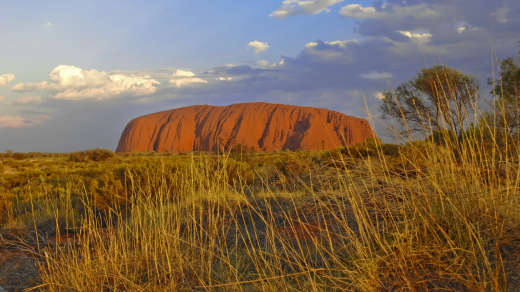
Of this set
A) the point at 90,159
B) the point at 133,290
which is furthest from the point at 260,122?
the point at 133,290

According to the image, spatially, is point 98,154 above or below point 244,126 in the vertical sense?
below

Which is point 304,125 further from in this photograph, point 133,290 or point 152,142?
point 133,290

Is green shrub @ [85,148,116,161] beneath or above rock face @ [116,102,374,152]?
beneath

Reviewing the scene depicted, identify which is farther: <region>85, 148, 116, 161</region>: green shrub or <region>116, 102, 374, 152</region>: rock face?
<region>116, 102, 374, 152</region>: rock face

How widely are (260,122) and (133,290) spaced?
54.1 metres

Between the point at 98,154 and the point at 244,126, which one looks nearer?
the point at 98,154

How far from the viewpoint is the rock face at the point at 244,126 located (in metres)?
50.7

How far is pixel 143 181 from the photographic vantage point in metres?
6.51

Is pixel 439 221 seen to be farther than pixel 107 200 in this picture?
No

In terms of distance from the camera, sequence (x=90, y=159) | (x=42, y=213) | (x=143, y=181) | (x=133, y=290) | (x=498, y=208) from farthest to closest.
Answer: (x=90, y=159)
(x=143, y=181)
(x=42, y=213)
(x=133, y=290)
(x=498, y=208)

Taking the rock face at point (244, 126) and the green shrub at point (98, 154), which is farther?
the rock face at point (244, 126)

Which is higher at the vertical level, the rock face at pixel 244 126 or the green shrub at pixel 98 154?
the rock face at pixel 244 126

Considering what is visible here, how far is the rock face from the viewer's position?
166 ft

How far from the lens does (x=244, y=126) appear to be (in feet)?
176
